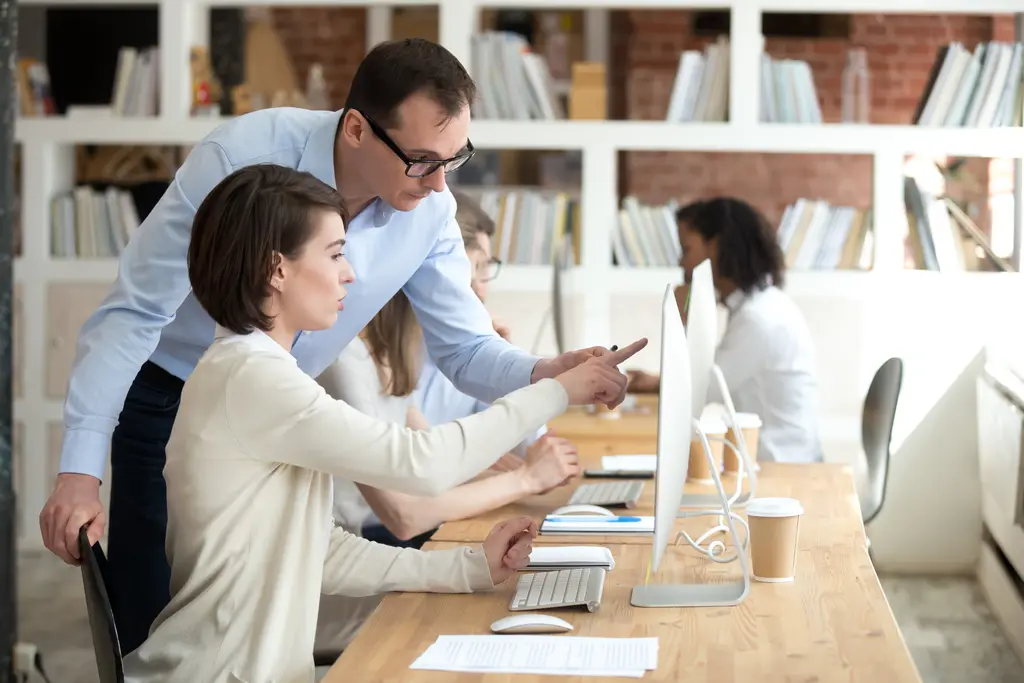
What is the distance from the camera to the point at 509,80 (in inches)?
186

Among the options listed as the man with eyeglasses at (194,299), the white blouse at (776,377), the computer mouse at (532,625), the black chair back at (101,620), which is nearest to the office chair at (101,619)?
the black chair back at (101,620)

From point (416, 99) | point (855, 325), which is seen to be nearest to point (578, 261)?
point (855, 325)

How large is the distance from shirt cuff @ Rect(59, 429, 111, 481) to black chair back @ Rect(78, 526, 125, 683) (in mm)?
317

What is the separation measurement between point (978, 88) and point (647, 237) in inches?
49.7

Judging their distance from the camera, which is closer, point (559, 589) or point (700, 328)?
point (559, 589)

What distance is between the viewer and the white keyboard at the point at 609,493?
2549 millimetres

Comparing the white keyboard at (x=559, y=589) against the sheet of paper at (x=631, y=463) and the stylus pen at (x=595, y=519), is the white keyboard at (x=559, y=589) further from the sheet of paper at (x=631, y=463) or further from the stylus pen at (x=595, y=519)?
the sheet of paper at (x=631, y=463)

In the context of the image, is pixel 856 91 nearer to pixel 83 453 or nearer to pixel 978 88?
pixel 978 88

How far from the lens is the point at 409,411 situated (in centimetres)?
274

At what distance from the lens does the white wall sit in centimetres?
462

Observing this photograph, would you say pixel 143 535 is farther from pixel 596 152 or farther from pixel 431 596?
pixel 596 152

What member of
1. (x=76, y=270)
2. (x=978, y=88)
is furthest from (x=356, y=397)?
(x=978, y=88)

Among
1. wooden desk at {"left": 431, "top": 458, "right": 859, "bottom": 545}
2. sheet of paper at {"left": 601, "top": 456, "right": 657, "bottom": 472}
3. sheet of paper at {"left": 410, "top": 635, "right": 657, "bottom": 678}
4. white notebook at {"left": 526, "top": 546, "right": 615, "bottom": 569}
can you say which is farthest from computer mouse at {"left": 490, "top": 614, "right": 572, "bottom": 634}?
sheet of paper at {"left": 601, "top": 456, "right": 657, "bottom": 472}

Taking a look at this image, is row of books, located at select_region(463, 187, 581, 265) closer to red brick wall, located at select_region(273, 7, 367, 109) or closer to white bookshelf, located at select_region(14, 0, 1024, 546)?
white bookshelf, located at select_region(14, 0, 1024, 546)
